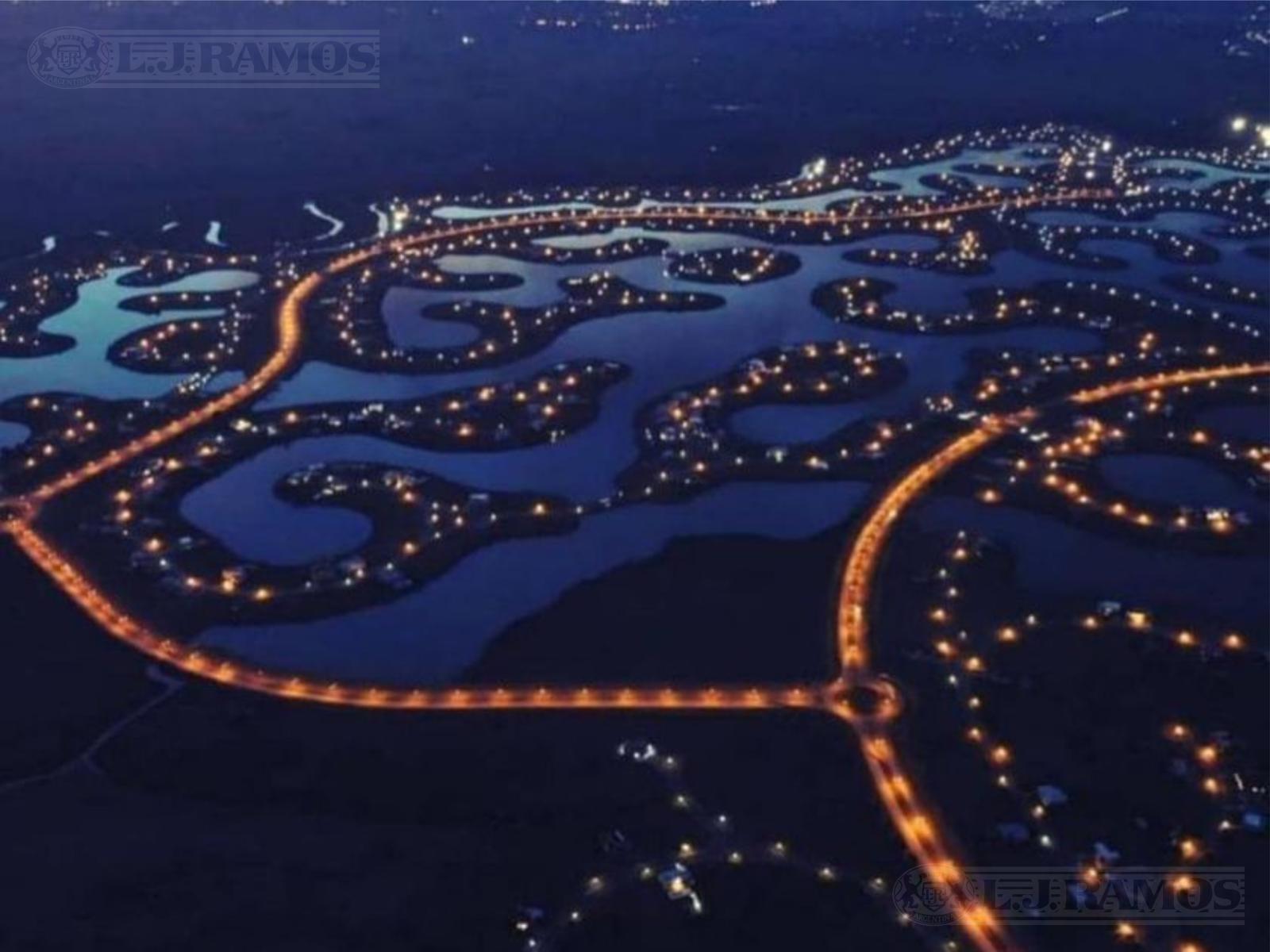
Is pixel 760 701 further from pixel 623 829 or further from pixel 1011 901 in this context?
pixel 1011 901

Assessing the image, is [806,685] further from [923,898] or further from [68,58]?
[68,58]

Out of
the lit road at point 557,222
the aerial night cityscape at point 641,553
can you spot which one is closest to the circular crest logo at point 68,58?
the aerial night cityscape at point 641,553

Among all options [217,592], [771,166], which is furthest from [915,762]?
[771,166]

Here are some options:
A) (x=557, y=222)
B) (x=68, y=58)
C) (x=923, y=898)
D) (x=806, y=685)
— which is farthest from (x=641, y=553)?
(x=68, y=58)

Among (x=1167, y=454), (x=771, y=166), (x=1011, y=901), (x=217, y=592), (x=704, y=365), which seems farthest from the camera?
(x=771, y=166)

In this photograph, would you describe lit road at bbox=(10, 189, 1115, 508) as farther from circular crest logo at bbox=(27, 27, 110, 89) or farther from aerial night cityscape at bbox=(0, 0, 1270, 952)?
circular crest logo at bbox=(27, 27, 110, 89)

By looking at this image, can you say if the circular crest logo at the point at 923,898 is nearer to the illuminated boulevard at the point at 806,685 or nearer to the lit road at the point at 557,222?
the illuminated boulevard at the point at 806,685

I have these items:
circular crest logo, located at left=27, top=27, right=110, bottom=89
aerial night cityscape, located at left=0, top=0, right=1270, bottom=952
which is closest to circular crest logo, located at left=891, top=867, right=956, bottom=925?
aerial night cityscape, located at left=0, top=0, right=1270, bottom=952
